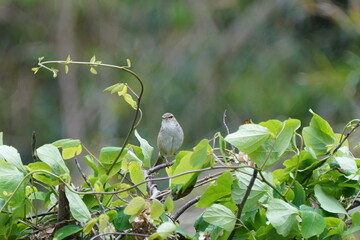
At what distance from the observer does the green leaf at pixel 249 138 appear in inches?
32.7

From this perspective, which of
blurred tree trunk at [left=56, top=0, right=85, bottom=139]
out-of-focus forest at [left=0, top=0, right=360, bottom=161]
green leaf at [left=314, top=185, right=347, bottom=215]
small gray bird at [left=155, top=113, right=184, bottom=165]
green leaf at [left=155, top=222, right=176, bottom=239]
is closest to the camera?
green leaf at [left=155, top=222, right=176, bottom=239]

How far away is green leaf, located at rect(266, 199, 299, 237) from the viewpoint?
33.3 inches

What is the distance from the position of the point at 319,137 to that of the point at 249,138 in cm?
17

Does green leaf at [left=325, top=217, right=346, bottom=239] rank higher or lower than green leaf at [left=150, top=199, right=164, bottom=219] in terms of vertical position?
lower

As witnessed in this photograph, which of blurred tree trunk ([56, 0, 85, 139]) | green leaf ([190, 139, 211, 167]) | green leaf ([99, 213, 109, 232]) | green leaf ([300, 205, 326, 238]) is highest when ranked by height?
green leaf ([190, 139, 211, 167])

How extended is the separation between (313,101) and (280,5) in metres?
1.24

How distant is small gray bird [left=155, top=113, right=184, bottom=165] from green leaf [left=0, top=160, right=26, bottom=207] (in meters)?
1.51

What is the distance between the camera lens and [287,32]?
7562mm

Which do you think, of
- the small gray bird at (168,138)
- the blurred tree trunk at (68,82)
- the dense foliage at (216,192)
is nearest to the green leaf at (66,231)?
the dense foliage at (216,192)

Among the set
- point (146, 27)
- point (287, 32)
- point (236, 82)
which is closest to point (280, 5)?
point (287, 32)

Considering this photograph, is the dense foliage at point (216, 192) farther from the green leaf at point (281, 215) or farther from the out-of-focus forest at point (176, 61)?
the out-of-focus forest at point (176, 61)

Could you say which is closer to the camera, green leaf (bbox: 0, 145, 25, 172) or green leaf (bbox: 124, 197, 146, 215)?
green leaf (bbox: 124, 197, 146, 215)

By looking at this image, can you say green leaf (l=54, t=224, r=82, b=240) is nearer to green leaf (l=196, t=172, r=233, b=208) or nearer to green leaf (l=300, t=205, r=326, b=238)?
green leaf (l=196, t=172, r=233, b=208)

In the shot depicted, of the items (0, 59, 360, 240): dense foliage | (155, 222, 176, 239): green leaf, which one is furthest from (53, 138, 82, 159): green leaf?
(155, 222, 176, 239): green leaf
